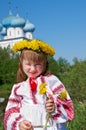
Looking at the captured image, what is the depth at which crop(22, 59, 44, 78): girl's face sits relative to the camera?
356 centimetres

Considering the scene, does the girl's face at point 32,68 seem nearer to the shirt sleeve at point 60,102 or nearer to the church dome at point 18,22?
the shirt sleeve at point 60,102

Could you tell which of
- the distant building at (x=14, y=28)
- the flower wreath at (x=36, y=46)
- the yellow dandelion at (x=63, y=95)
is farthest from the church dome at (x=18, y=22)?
the yellow dandelion at (x=63, y=95)

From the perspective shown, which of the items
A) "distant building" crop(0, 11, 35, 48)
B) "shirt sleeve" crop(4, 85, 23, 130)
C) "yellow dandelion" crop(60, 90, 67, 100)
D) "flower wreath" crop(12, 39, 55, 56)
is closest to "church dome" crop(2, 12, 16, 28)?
"distant building" crop(0, 11, 35, 48)

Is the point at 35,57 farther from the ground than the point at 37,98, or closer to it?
farther from the ground

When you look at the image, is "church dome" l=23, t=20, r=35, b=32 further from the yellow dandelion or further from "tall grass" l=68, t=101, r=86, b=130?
the yellow dandelion

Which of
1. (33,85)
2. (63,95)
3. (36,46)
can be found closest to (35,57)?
(36,46)

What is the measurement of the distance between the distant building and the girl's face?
209 ft

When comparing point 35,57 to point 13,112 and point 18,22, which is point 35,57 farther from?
point 18,22

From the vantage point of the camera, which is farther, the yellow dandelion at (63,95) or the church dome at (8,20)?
the church dome at (8,20)

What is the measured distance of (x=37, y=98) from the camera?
3477 mm

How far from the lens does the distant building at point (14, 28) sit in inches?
2675

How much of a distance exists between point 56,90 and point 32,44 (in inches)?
15.7

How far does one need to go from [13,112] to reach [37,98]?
220 mm

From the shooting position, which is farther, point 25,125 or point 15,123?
point 15,123
